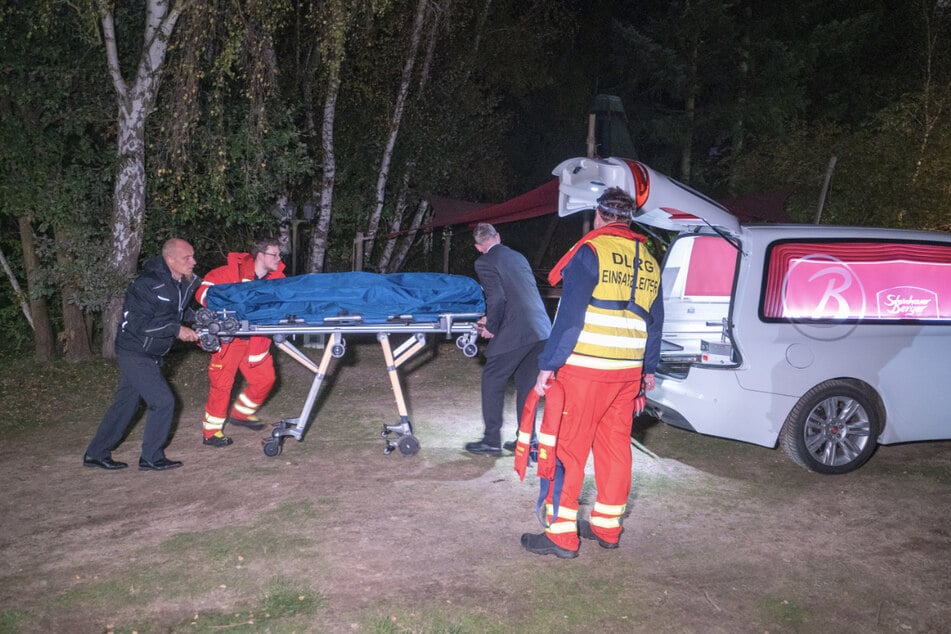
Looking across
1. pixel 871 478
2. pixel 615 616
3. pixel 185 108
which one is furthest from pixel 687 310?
pixel 185 108

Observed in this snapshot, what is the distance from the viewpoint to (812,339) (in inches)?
231

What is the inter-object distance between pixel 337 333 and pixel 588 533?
2414 mm

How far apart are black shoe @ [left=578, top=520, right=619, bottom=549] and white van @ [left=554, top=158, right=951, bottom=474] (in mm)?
1379

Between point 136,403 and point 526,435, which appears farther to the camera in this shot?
point 136,403

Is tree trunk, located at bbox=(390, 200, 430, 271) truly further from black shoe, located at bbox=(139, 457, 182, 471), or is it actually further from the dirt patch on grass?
black shoe, located at bbox=(139, 457, 182, 471)

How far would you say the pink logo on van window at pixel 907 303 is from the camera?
6.06 m

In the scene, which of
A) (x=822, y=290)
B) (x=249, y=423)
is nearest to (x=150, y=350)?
(x=249, y=423)

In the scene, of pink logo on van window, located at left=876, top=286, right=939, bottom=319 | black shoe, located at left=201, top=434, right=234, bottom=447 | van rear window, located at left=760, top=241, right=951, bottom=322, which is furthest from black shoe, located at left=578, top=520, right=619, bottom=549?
black shoe, located at left=201, top=434, right=234, bottom=447

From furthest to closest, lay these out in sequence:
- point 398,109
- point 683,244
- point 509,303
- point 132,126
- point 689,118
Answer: point 689,118 → point 398,109 → point 132,126 → point 683,244 → point 509,303

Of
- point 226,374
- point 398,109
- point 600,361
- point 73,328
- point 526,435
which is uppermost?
point 398,109

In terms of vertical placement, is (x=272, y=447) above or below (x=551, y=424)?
below

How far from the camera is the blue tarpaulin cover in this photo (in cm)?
586

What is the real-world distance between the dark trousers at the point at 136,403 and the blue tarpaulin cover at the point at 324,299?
0.67 metres

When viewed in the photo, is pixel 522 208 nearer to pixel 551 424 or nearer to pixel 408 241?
pixel 408 241
